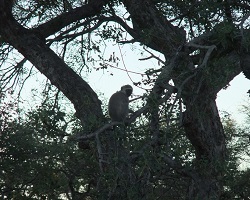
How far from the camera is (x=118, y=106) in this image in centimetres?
949

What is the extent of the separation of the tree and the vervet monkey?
0.46 meters

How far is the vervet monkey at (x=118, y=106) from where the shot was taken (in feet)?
30.7

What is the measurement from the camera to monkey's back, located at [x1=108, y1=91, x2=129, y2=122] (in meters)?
9.34

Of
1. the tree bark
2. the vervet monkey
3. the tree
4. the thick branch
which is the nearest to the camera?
the tree

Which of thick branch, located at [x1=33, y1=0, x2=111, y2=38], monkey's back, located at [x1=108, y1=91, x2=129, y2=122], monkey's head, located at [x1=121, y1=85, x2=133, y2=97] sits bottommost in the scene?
monkey's back, located at [x1=108, y1=91, x2=129, y2=122]

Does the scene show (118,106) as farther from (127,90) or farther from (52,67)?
(52,67)

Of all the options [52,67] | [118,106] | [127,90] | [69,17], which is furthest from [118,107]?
[69,17]

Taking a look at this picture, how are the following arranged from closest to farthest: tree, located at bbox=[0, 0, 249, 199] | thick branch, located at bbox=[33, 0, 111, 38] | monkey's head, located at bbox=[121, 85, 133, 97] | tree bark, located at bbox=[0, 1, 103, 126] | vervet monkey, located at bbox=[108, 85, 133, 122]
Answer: tree, located at bbox=[0, 0, 249, 199] → tree bark, located at bbox=[0, 1, 103, 126] → vervet monkey, located at bbox=[108, 85, 133, 122] → monkey's head, located at bbox=[121, 85, 133, 97] → thick branch, located at bbox=[33, 0, 111, 38]

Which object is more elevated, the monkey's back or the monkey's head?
the monkey's head

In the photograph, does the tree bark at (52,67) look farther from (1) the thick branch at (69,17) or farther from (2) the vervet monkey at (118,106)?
(2) the vervet monkey at (118,106)

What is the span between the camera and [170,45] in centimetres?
941

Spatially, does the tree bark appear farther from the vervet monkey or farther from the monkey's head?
the monkey's head

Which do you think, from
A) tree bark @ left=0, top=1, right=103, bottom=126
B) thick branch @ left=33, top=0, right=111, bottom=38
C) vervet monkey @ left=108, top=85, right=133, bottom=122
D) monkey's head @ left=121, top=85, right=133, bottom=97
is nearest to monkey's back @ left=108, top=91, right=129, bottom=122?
vervet monkey @ left=108, top=85, right=133, bottom=122

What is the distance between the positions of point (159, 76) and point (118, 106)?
2.70 m
